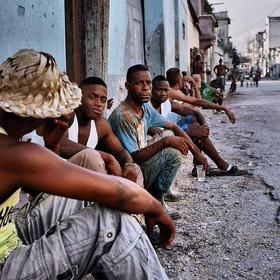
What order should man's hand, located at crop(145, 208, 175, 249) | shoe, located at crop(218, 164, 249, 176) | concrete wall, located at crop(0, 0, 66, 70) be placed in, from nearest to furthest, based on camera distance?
1. man's hand, located at crop(145, 208, 175, 249)
2. concrete wall, located at crop(0, 0, 66, 70)
3. shoe, located at crop(218, 164, 249, 176)

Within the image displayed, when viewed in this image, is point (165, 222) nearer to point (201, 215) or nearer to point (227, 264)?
point (227, 264)

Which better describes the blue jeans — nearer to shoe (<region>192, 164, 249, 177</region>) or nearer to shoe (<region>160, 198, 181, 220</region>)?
shoe (<region>160, 198, 181, 220</region>)

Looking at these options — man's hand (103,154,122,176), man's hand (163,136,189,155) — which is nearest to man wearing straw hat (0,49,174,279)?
man's hand (103,154,122,176)

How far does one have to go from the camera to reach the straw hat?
1.69 meters

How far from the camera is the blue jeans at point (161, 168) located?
142 inches

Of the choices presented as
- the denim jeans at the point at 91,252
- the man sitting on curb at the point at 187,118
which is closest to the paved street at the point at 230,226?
the man sitting on curb at the point at 187,118

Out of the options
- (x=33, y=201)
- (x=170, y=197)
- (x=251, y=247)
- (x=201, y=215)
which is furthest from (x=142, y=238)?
(x=170, y=197)

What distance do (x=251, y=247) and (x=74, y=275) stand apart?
1.80 m

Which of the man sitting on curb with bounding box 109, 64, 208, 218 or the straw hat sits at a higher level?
the straw hat

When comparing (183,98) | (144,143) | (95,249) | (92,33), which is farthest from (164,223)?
(183,98)

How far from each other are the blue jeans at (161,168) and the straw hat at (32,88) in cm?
182

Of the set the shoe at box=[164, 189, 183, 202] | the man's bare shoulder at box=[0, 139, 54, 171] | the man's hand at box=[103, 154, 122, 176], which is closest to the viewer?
the man's bare shoulder at box=[0, 139, 54, 171]

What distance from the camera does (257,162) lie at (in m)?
6.35

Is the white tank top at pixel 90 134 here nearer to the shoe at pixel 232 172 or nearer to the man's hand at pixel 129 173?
the man's hand at pixel 129 173
